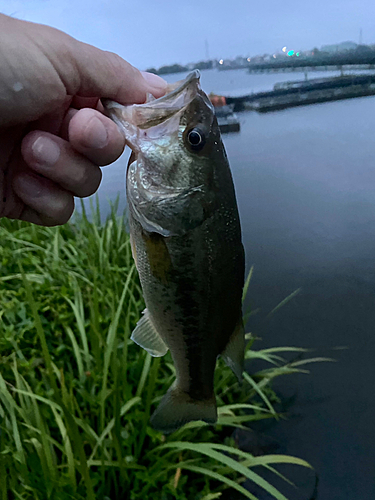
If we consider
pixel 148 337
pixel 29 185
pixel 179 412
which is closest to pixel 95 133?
pixel 29 185

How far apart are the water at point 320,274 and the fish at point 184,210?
1.82m

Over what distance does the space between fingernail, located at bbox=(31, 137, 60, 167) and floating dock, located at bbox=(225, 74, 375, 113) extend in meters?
10.2

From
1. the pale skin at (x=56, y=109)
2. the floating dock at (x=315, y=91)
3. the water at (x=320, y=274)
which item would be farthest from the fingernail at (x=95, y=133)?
the floating dock at (x=315, y=91)

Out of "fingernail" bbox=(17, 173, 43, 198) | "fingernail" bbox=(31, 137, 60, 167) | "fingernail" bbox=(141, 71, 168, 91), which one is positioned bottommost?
"fingernail" bbox=(17, 173, 43, 198)

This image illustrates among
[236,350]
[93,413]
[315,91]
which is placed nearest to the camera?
[236,350]

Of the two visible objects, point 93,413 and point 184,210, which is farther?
point 93,413

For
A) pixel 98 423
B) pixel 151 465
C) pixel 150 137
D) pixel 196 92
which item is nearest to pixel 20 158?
pixel 150 137

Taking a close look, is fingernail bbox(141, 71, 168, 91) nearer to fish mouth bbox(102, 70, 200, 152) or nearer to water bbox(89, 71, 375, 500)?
fish mouth bbox(102, 70, 200, 152)

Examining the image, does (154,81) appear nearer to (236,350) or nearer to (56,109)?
(56,109)

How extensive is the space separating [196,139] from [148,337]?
2.13ft

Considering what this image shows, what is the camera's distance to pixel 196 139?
1.05 m

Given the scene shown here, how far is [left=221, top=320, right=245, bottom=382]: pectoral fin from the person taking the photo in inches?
45.5

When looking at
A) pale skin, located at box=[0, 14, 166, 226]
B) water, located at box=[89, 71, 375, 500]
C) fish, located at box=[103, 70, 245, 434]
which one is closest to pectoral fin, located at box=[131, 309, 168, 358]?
fish, located at box=[103, 70, 245, 434]

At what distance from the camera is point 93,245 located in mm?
3074
